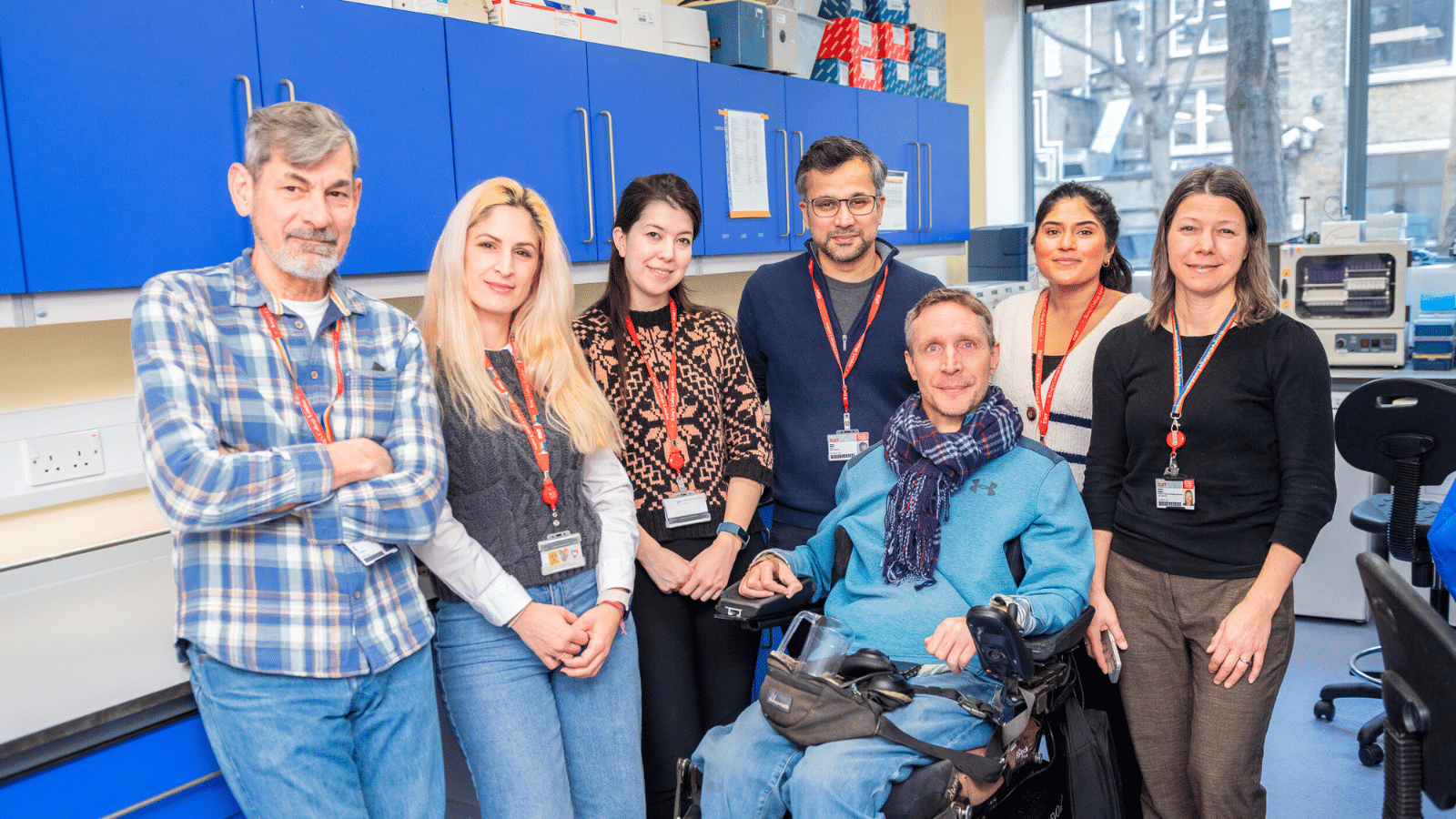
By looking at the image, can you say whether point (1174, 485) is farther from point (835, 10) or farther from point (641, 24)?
point (835, 10)

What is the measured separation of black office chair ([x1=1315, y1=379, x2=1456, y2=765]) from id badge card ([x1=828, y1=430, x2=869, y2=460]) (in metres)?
1.58

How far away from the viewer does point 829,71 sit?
3830 mm

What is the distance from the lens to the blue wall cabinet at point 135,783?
1.32 meters

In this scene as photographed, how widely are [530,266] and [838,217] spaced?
2.48ft

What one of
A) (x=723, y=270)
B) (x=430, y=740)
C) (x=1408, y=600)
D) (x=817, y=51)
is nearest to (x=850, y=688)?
(x=430, y=740)

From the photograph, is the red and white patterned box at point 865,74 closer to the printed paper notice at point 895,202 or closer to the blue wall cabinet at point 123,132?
the printed paper notice at point 895,202

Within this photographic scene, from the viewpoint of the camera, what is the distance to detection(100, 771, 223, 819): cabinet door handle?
4.64 ft

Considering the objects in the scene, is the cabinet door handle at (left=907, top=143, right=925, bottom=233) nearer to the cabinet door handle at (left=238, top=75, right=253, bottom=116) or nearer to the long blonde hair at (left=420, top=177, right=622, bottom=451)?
the long blonde hair at (left=420, top=177, right=622, bottom=451)

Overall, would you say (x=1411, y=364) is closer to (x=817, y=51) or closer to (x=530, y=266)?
(x=817, y=51)

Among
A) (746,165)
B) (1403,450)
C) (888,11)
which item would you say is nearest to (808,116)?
(746,165)

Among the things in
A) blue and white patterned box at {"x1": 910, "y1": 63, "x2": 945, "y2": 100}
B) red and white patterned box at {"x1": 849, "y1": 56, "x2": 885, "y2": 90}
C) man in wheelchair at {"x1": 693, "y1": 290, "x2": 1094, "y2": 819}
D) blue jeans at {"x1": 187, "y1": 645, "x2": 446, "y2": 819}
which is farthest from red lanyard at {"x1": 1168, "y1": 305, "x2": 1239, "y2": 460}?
blue and white patterned box at {"x1": 910, "y1": 63, "x2": 945, "y2": 100}

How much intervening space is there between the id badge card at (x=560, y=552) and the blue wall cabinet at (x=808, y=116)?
1.97m

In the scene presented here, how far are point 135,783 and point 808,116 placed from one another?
289 cm

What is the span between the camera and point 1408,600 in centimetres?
122
